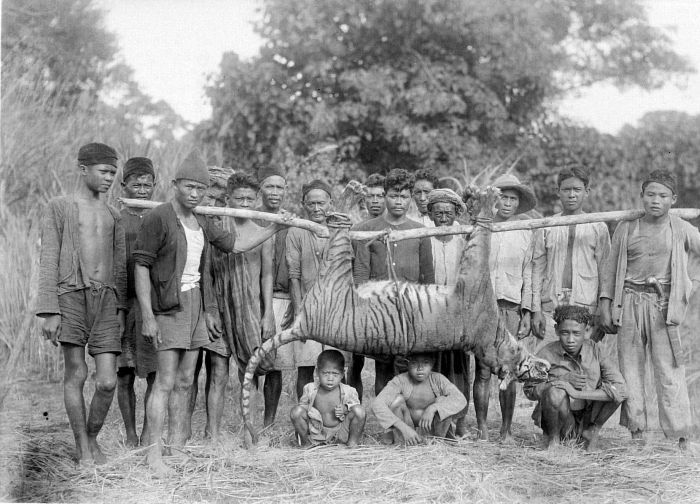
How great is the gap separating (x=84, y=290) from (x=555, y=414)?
11.6ft

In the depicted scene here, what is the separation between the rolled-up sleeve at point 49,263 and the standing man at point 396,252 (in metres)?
2.23

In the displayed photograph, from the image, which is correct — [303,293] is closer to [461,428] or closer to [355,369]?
[355,369]

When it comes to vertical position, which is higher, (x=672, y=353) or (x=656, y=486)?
(x=672, y=353)

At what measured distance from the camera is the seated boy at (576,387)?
591 centimetres

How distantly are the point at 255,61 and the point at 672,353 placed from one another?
10331 mm

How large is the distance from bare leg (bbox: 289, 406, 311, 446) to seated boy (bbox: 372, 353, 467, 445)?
1.71ft

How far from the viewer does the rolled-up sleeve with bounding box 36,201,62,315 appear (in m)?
5.13

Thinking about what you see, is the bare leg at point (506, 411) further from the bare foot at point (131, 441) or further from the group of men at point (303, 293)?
the bare foot at point (131, 441)

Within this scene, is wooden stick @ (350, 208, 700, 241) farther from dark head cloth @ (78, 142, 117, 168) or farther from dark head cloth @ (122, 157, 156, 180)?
dark head cloth @ (122, 157, 156, 180)

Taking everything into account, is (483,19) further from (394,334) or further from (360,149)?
(394,334)

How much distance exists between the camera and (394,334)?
5484 mm

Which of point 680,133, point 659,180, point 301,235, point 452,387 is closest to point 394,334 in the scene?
point 452,387

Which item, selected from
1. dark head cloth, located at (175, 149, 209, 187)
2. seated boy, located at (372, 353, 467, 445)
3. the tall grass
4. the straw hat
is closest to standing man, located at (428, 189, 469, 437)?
seated boy, located at (372, 353, 467, 445)

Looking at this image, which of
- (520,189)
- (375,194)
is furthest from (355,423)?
(520,189)
